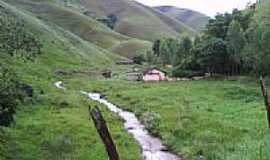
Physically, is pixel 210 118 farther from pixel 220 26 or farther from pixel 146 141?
pixel 220 26

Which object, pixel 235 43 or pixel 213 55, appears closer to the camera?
pixel 235 43

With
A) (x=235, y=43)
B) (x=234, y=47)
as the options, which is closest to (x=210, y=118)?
(x=234, y=47)

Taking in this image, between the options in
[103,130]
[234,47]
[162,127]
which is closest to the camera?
[103,130]

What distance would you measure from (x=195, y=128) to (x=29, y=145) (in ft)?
48.3

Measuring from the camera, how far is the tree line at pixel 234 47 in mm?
70688

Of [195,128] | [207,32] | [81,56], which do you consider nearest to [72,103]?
[195,128]

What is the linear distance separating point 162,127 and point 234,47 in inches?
1683

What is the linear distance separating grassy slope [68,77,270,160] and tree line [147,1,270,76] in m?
5.40

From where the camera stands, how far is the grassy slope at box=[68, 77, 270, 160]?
31016 mm

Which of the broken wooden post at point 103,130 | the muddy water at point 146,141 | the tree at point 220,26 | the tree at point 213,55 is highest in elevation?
the tree at point 220,26

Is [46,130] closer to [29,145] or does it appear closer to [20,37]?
[29,145]

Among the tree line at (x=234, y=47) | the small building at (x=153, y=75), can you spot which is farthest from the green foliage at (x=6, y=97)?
the small building at (x=153, y=75)

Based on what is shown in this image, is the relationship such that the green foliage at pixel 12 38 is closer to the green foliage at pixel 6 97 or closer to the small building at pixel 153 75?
the green foliage at pixel 6 97

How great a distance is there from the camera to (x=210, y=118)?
4306 cm
